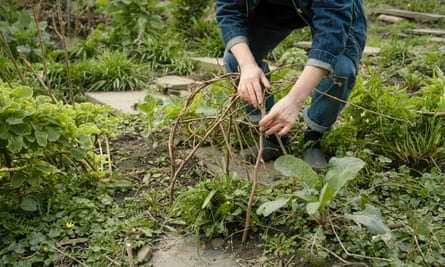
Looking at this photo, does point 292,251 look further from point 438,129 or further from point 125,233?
point 438,129

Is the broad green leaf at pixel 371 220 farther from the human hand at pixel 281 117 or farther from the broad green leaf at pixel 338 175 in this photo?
the human hand at pixel 281 117

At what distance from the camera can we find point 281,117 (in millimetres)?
2041

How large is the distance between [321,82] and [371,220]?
915 millimetres

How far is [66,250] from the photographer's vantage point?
218 centimetres

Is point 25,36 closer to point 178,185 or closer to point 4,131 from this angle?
point 178,185

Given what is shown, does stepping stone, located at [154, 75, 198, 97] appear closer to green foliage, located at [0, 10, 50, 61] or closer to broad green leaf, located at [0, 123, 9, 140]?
green foliage, located at [0, 10, 50, 61]

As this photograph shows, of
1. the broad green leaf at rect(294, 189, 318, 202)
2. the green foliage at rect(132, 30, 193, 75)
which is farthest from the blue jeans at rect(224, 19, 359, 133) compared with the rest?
the green foliage at rect(132, 30, 193, 75)

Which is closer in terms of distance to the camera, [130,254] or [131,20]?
[130,254]

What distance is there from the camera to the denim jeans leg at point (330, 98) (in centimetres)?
251

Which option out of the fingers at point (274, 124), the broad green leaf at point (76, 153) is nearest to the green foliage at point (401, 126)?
the fingers at point (274, 124)

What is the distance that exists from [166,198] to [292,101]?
840 mm

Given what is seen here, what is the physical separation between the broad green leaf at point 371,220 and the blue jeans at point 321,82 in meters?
0.74

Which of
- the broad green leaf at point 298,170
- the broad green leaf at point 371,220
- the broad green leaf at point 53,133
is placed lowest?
the broad green leaf at point 371,220

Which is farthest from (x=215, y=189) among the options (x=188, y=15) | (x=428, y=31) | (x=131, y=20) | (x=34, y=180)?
(x=428, y=31)
